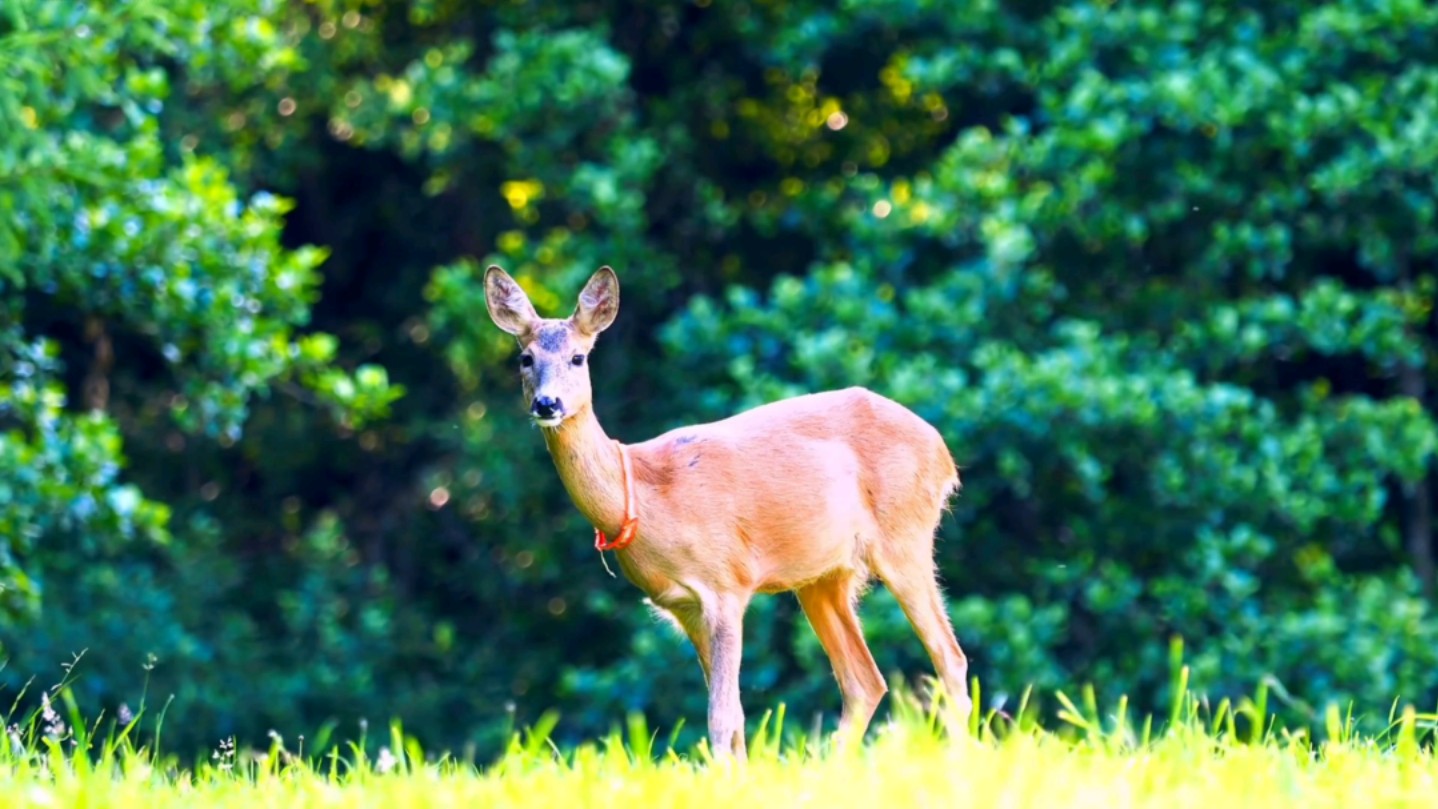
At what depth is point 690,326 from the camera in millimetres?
11047

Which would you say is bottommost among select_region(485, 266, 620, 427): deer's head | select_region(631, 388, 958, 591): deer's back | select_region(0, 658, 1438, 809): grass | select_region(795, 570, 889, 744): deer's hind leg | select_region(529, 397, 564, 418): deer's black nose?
select_region(795, 570, 889, 744): deer's hind leg

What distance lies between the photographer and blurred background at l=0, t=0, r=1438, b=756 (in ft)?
32.2

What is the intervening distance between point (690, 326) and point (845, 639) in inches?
200

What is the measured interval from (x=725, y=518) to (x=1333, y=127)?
5.89 meters

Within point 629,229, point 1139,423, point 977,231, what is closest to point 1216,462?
point 1139,423

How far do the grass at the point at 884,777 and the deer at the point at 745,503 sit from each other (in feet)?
3.42

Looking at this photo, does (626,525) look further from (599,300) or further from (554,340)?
(599,300)

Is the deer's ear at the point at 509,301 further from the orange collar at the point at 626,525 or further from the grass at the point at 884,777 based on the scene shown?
the grass at the point at 884,777

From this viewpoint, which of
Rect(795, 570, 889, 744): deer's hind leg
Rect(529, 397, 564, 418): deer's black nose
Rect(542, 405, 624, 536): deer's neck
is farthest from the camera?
Rect(795, 570, 889, 744): deer's hind leg

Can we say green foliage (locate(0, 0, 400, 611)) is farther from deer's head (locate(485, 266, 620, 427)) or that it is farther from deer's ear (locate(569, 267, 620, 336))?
deer's ear (locate(569, 267, 620, 336))

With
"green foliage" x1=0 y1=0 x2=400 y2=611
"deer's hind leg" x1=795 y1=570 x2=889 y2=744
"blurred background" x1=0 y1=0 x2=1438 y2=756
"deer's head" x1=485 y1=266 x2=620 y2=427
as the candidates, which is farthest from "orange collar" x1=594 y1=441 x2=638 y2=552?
"blurred background" x1=0 y1=0 x2=1438 y2=756

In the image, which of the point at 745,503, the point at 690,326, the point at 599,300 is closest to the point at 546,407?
the point at 599,300

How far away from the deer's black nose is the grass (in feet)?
3.58

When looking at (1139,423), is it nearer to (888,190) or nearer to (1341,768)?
(888,190)
